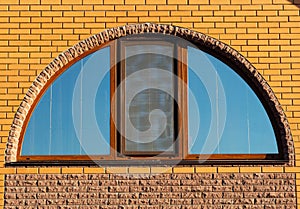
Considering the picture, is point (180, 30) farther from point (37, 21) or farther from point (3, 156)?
point (3, 156)

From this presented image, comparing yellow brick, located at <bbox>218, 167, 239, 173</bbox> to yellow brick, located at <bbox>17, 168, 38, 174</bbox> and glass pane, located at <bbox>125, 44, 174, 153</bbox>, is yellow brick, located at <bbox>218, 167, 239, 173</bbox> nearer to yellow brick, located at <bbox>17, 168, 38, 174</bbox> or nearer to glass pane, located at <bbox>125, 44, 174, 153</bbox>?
glass pane, located at <bbox>125, 44, 174, 153</bbox>

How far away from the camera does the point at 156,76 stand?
625cm

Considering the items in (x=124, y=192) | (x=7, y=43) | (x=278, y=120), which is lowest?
(x=124, y=192)

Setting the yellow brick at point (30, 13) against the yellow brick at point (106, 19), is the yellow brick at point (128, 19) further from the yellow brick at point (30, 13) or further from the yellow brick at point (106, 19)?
the yellow brick at point (30, 13)

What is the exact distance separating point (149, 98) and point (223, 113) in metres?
0.83

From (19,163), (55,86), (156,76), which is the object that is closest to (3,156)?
(19,163)

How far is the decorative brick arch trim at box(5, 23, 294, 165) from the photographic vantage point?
612 cm

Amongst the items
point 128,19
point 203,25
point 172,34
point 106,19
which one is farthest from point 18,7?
point 203,25

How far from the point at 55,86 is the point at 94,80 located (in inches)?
17.3

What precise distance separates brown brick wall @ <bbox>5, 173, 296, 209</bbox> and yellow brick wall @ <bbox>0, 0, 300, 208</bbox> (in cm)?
86

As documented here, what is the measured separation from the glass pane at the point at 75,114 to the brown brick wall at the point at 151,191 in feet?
1.08

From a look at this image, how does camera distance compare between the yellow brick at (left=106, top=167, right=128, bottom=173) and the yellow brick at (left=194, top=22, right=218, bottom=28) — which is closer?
the yellow brick at (left=106, top=167, right=128, bottom=173)

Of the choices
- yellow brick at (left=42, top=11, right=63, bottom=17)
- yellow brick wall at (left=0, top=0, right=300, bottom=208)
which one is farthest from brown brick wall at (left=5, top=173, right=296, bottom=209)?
yellow brick at (left=42, top=11, right=63, bottom=17)

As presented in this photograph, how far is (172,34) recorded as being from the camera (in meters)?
6.34
